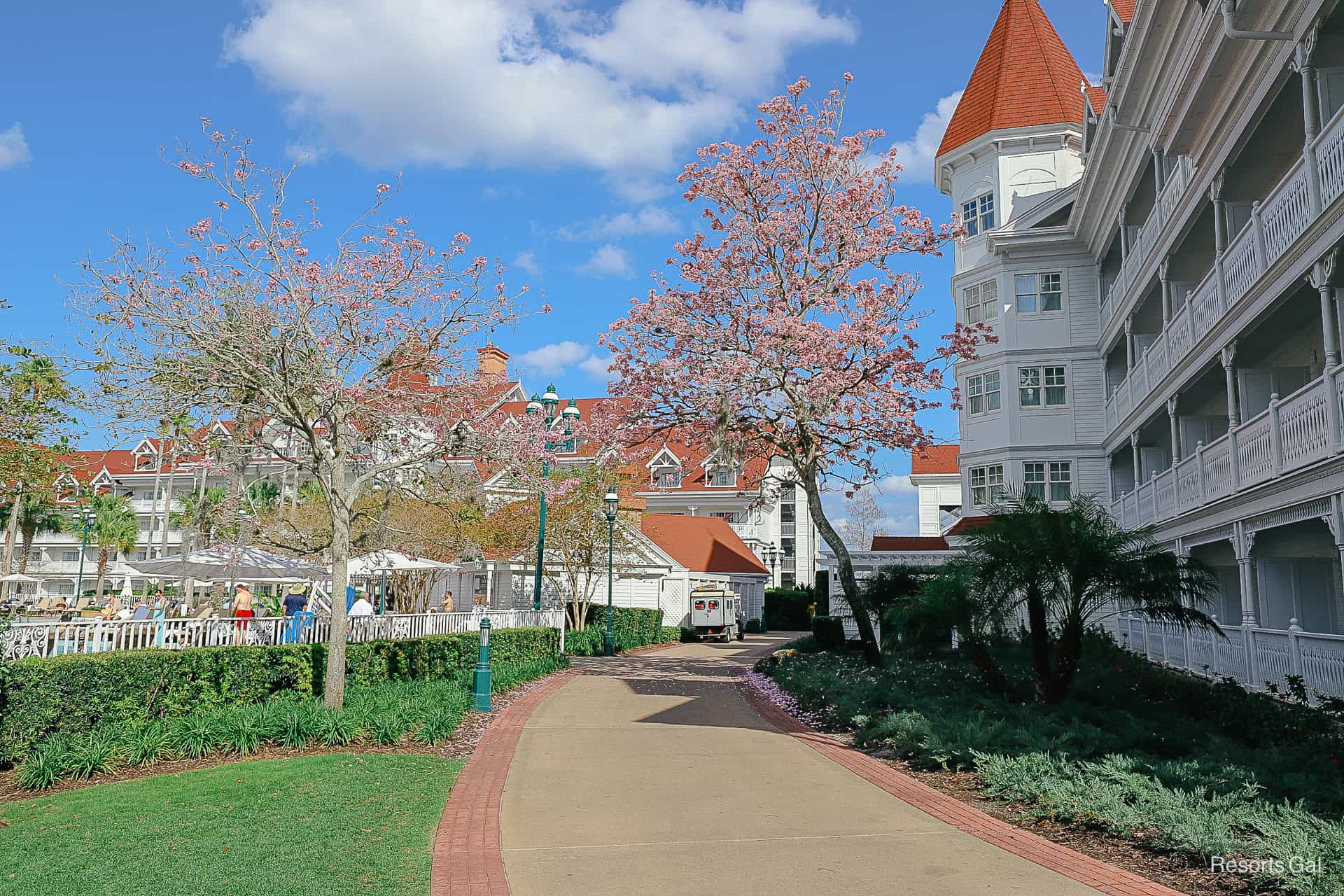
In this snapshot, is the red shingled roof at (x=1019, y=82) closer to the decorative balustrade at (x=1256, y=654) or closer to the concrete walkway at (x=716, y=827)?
the decorative balustrade at (x=1256, y=654)

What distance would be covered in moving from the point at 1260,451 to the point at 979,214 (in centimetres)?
1708

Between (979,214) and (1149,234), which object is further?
(979,214)

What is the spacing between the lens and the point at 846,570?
65.5 feet

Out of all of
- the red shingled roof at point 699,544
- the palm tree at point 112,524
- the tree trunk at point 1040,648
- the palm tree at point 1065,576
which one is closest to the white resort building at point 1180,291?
the palm tree at point 1065,576

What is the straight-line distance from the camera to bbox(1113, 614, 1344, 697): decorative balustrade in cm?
1197

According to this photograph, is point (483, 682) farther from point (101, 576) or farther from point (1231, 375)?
point (101, 576)

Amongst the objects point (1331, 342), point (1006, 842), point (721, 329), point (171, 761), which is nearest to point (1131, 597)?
point (1331, 342)

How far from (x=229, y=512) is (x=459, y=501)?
17.2 ft

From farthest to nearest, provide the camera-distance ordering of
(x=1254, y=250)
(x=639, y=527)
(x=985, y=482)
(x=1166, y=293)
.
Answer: (x=639, y=527), (x=985, y=482), (x=1166, y=293), (x=1254, y=250)

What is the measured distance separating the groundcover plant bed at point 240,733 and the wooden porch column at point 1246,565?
11567 millimetres

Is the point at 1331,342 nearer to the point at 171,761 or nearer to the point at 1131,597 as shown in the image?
the point at 1131,597

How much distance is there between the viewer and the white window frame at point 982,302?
27.4 metres

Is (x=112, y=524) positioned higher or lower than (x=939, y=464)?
lower

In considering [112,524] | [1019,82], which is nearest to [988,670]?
[1019,82]
